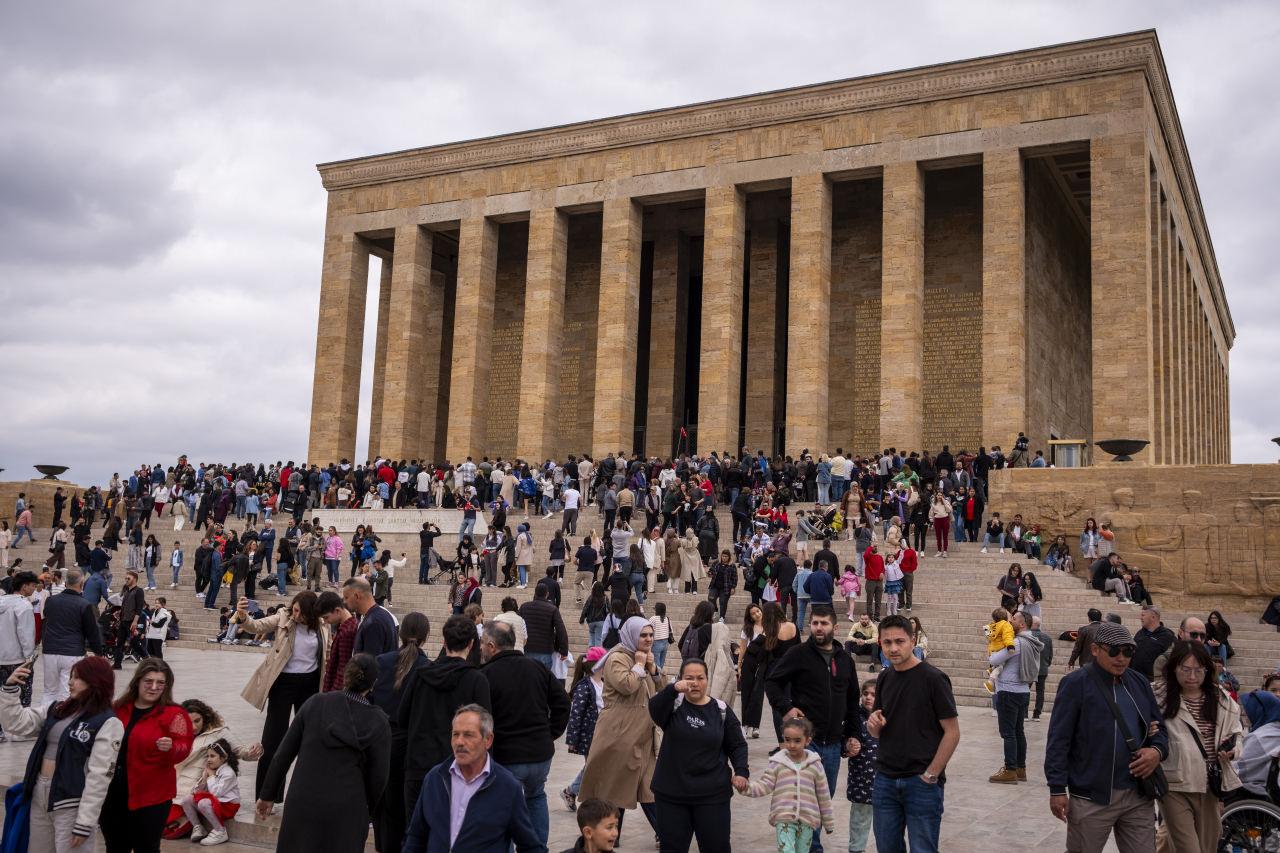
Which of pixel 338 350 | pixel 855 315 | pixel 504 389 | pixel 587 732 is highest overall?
pixel 855 315

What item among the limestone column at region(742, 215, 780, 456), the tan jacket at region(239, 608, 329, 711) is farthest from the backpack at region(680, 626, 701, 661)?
the limestone column at region(742, 215, 780, 456)

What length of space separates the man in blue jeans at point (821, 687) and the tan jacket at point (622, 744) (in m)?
0.73

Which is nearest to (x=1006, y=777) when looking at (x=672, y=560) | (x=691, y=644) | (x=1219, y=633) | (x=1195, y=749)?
(x=691, y=644)

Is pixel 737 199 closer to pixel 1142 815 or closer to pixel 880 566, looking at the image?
pixel 880 566

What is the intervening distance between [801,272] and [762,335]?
3742 mm

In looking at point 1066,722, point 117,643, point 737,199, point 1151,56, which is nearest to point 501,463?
point 737,199

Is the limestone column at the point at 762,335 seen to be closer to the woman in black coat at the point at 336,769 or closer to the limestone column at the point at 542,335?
the limestone column at the point at 542,335

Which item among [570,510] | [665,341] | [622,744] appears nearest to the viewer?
[622,744]

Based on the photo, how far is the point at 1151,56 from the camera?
1017 inches

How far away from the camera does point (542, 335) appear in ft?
104

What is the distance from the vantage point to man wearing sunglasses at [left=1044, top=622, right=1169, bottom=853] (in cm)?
520

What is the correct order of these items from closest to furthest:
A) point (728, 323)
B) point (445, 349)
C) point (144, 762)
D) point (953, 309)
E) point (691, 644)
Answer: point (144, 762) → point (691, 644) → point (728, 323) → point (953, 309) → point (445, 349)

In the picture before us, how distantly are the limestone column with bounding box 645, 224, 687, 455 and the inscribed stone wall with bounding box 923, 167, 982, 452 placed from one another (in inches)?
278

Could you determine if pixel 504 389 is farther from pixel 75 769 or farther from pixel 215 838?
pixel 75 769
